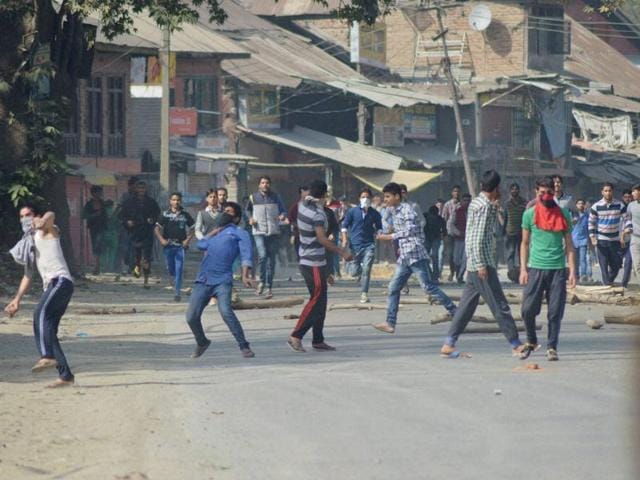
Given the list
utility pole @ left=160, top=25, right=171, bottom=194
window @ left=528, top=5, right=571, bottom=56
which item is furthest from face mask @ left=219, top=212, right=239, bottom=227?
window @ left=528, top=5, right=571, bottom=56

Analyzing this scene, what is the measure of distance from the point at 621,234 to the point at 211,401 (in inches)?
566

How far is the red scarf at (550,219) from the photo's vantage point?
13.8 metres

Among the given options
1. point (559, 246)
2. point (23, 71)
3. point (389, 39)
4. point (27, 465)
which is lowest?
point (27, 465)

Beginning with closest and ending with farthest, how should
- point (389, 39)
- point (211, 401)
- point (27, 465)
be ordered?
point (27, 465)
point (211, 401)
point (389, 39)

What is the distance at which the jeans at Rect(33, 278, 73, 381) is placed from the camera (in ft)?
40.3

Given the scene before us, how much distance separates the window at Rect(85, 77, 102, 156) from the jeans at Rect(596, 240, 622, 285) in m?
20.0

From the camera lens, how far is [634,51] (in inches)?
3081

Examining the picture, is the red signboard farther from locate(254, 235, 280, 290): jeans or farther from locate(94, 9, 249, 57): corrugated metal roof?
locate(254, 235, 280, 290): jeans

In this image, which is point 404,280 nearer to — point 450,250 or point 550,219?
point 550,219

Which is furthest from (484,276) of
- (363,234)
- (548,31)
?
(548,31)

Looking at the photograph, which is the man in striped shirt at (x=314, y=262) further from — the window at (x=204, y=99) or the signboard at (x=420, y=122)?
the signboard at (x=420, y=122)

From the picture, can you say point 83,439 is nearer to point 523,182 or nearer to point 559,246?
point 559,246

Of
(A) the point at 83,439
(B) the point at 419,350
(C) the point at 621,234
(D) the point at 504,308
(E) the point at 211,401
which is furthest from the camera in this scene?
(C) the point at 621,234

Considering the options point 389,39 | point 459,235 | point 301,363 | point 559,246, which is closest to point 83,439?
point 301,363
